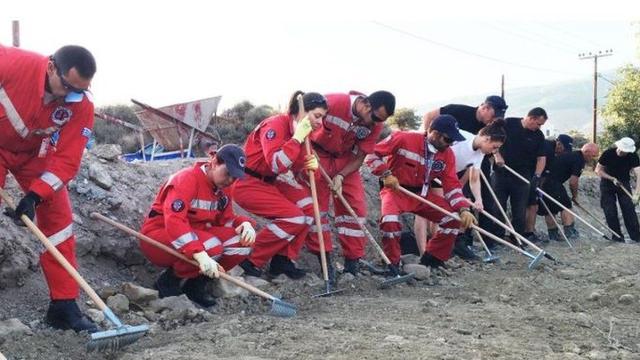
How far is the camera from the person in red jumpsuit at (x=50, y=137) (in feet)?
13.1

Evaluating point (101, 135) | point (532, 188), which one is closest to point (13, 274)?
point (532, 188)

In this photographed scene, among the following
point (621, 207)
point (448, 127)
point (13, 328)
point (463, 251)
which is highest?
point (448, 127)

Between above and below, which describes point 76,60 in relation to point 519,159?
above

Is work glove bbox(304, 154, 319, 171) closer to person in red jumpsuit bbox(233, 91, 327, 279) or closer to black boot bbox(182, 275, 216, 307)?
person in red jumpsuit bbox(233, 91, 327, 279)

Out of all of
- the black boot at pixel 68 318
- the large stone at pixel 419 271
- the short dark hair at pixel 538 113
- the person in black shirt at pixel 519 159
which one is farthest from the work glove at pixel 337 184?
the short dark hair at pixel 538 113

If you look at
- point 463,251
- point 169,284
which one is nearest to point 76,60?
point 169,284

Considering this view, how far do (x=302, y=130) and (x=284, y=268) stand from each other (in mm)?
1268

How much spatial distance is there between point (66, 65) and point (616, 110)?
30.7 m

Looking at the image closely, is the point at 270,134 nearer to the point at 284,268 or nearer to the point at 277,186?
the point at 277,186

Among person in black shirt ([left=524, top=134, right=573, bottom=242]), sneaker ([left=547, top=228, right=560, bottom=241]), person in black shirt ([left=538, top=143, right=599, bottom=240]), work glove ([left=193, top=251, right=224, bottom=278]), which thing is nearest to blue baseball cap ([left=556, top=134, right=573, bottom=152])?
person in black shirt ([left=524, top=134, right=573, bottom=242])

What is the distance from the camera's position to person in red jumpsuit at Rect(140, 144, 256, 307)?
4781mm

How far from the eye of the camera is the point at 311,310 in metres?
5.06

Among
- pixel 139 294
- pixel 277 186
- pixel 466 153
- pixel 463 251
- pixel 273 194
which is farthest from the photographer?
pixel 463 251

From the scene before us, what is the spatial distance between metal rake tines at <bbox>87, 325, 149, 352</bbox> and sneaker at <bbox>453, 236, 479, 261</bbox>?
4760 millimetres
